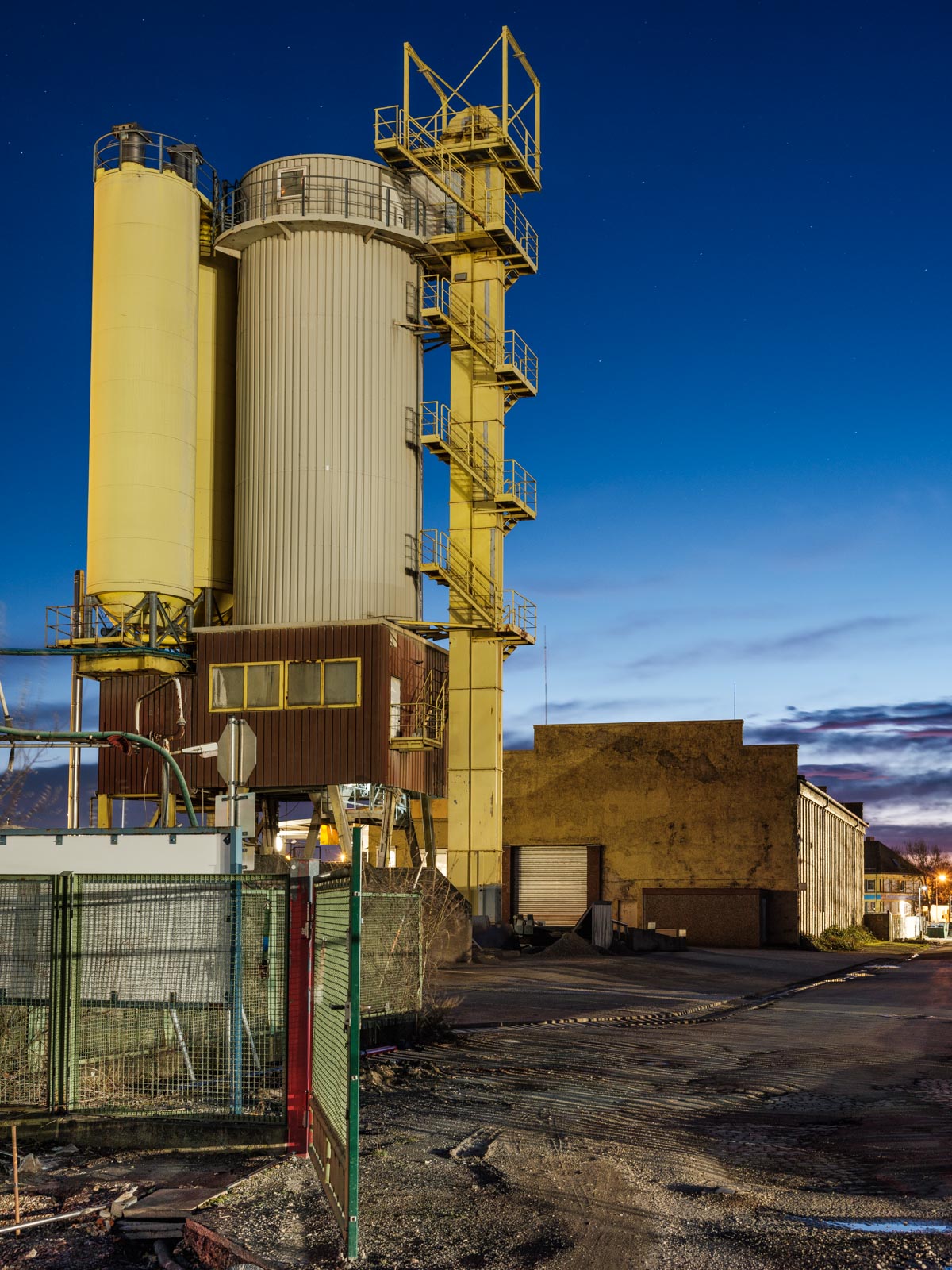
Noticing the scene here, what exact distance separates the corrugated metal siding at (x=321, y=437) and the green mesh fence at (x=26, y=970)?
2665 cm

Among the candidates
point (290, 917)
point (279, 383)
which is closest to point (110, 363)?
point (279, 383)

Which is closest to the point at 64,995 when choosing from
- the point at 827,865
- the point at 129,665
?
the point at 129,665

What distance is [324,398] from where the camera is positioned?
1502 inches

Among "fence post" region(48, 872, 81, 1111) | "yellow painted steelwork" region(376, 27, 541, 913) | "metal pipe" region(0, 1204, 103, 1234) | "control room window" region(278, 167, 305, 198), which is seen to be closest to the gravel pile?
"yellow painted steelwork" region(376, 27, 541, 913)

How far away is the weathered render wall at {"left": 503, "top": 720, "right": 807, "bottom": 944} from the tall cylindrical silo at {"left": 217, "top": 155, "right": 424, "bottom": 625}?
15918mm

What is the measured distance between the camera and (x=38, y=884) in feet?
35.3

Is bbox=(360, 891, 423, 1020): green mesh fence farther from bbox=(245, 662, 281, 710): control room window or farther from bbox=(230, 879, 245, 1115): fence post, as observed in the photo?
bbox=(245, 662, 281, 710): control room window

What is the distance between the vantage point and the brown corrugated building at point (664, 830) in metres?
50.8

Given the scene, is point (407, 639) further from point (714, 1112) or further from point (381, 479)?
point (714, 1112)

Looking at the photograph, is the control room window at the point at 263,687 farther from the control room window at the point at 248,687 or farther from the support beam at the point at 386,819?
the support beam at the point at 386,819

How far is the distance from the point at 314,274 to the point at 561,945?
2004 cm

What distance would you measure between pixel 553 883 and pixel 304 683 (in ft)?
64.0

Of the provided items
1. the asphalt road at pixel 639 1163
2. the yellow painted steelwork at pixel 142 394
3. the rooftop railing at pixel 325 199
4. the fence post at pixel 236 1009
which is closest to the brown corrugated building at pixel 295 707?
the yellow painted steelwork at pixel 142 394

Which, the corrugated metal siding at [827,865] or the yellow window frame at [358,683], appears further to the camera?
the corrugated metal siding at [827,865]
